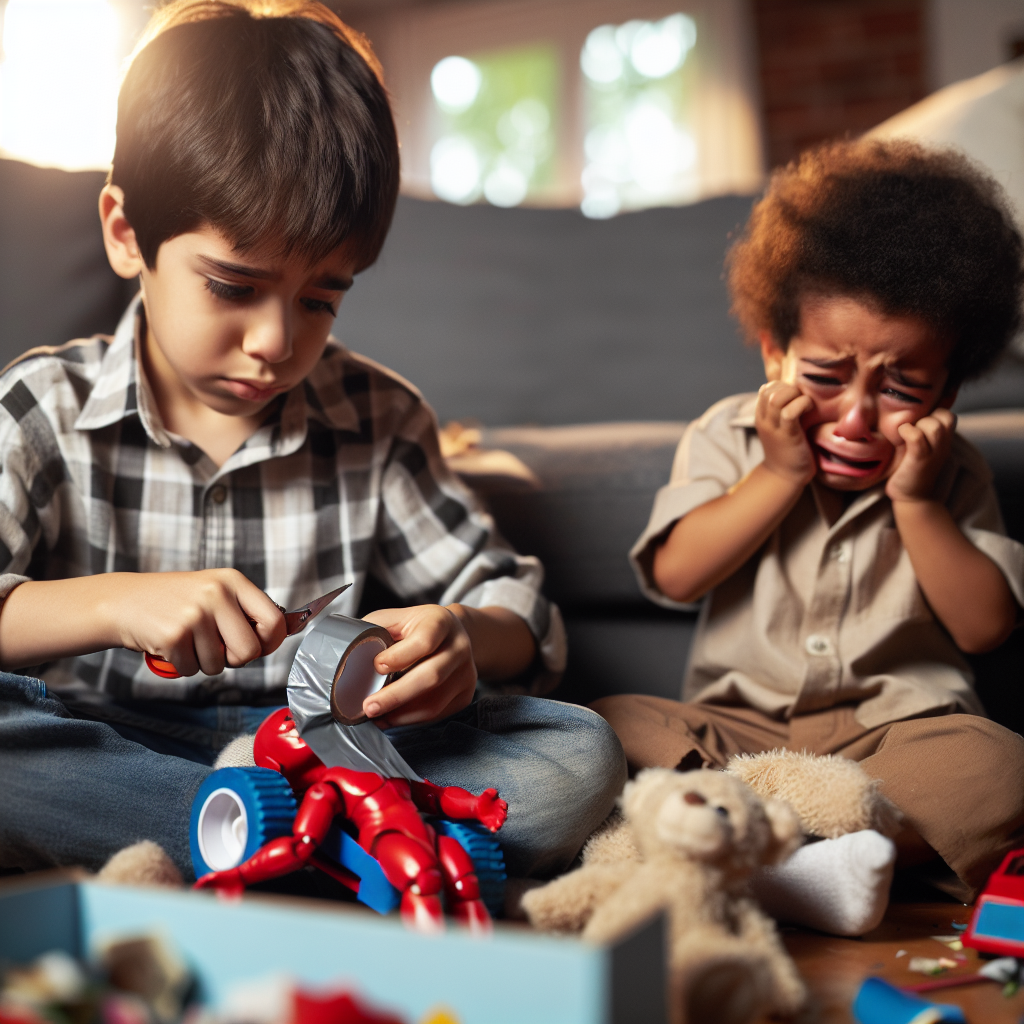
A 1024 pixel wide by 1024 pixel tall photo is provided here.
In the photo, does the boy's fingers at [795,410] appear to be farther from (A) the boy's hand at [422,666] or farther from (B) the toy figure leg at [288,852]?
(B) the toy figure leg at [288,852]

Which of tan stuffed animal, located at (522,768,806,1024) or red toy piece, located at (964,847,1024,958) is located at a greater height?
tan stuffed animal, located at (522,768,806,1024)

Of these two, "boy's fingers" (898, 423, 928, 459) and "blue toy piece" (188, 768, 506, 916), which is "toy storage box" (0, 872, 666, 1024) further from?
"boy's fingers" (898, 423, 928, 459)

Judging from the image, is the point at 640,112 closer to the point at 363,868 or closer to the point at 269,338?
the point at 269,338

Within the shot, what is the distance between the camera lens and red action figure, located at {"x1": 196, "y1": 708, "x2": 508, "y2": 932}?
501mm

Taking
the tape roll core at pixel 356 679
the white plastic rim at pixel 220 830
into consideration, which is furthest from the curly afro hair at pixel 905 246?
the white plastic rim at pixel 220 830

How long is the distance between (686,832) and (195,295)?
18.9 inches

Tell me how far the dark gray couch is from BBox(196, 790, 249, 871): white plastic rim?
41 cm

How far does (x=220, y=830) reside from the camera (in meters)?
0.58

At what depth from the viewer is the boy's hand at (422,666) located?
60 cm

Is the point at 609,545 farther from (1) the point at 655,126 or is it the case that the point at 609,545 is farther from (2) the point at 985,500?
(1) the point at 655,126

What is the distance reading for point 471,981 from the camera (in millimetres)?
339

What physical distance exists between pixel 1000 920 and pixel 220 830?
1.49 ft

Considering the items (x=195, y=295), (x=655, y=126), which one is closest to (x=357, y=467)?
(x=195, y=295)

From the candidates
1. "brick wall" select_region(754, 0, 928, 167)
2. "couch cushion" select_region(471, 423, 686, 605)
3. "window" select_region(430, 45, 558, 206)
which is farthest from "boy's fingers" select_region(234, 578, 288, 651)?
"window" select_region(430, 45, 558, 206)
